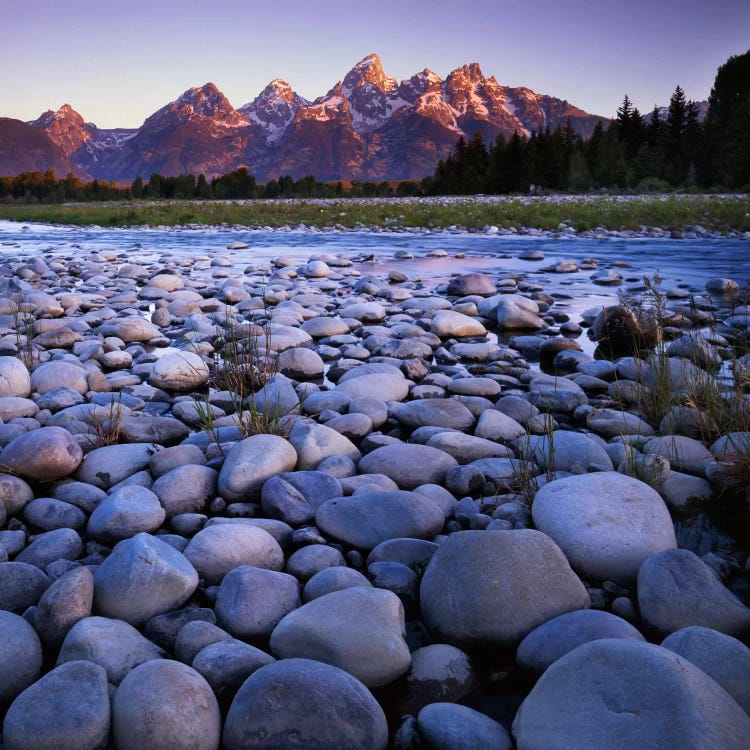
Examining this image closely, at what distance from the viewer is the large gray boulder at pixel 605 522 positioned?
2.30 metres

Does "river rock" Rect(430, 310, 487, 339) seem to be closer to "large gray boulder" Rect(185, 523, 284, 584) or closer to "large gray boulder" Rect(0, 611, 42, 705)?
A: "large gray boulder" Rect(185, 523, 284, 584)

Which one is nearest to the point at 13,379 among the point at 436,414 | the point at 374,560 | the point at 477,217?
the point at 436,414

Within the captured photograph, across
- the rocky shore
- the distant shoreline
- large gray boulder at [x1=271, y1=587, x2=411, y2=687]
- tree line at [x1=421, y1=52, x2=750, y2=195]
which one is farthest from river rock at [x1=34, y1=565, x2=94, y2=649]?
tree line at [x1=421, y1=52, x2=750, y2=195]

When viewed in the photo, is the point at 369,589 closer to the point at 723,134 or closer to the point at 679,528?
the point at 679,528

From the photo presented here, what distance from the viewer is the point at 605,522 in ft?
7.77

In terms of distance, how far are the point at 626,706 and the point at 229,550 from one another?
1.41 metres

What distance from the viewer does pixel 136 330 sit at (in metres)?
5.87

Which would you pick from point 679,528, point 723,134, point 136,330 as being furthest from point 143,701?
point 723,134

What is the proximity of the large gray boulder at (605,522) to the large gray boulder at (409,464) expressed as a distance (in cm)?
60

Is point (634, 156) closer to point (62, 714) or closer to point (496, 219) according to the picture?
point (496, 219)

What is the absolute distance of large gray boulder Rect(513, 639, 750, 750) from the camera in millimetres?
1385

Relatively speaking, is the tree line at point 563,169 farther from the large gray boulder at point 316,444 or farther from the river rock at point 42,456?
the river rock at point 42,456

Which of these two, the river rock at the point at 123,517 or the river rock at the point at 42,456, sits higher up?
the river rock at the point at 42,456

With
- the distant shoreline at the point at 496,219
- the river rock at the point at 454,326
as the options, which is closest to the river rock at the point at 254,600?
the river rock at the point at 454,326
